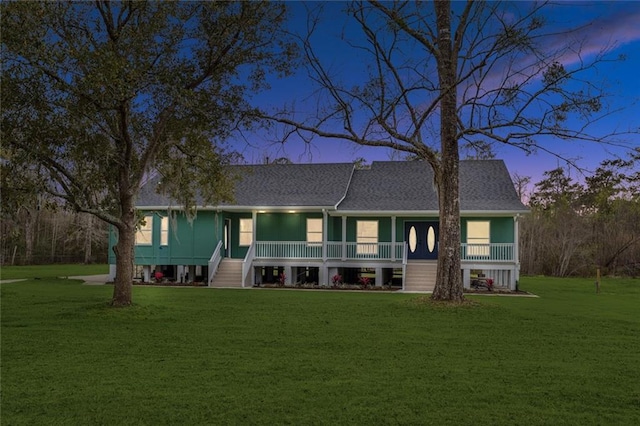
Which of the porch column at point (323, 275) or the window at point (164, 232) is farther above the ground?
the window at point (164, 232)

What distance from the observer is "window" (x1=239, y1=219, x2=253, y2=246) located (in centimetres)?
2455

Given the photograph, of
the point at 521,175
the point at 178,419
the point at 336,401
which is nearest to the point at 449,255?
the point at 336,401

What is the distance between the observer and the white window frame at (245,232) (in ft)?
80.5

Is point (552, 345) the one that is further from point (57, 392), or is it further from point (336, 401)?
point (57, 392)

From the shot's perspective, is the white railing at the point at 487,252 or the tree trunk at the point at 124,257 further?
the white railing at the point at 487,252

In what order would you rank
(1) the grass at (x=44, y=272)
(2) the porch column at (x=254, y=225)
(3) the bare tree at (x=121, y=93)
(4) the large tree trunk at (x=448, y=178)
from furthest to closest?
(1) the grass at (x=44, y=272)
(2) the porch column at (x=254, y=225)
(4) the large tree trunk at (x=448, y=178)
(3) the bare tree at (x=121, y=93)

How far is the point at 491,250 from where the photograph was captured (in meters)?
22.1

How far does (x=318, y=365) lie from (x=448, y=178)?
29.2 ft

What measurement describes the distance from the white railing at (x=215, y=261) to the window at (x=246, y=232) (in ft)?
4.80

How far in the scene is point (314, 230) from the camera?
23797 mm

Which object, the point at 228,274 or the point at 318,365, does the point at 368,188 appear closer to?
the point at 228,274

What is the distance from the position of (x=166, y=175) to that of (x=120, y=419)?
1101 centimetres

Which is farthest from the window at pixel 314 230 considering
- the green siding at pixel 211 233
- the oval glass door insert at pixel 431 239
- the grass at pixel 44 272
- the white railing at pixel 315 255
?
the grass at pixel 44 272

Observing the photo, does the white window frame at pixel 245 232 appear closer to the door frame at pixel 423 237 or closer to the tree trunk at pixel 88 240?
the door frame at pixel 423 237
